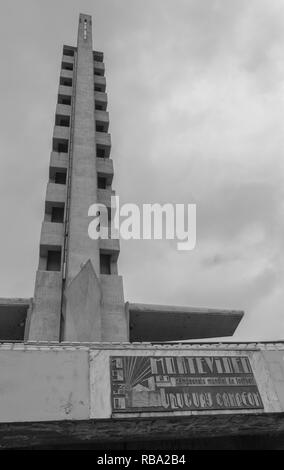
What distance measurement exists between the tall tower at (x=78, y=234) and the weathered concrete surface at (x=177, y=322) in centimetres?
145

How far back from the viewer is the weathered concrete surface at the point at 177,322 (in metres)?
18.6

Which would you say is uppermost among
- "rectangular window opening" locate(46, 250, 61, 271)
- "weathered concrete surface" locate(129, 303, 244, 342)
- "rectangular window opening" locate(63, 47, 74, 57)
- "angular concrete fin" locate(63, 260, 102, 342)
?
"rectangular window opening" locate(63, 47, 74, 57)

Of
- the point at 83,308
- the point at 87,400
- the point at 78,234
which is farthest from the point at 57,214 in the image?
the point at 87,400

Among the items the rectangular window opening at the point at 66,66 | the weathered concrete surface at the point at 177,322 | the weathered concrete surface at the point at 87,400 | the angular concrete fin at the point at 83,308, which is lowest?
the weathered concrete surface at the point at 87,400

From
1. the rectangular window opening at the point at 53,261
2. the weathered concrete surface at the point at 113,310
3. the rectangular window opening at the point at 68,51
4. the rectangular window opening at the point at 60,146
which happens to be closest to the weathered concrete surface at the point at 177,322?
the weathered concrete surface at the point at 113,310

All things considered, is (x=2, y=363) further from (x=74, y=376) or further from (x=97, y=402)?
(x=97, y=402)

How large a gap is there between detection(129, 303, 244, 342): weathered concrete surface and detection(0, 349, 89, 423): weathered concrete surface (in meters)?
8.74

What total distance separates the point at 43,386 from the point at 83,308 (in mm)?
6965

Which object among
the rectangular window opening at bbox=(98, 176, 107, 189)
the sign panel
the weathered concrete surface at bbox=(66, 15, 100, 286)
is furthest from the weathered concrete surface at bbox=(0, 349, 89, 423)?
the rectangular window opening at bbox=(98, 176, 107, 189)

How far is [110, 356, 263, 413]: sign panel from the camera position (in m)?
9.53

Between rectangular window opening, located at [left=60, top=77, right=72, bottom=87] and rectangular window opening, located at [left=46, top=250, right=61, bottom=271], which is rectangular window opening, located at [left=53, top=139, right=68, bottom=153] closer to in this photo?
rectangular window opening, located at [left=60, top=77, right=72, bottom=87]

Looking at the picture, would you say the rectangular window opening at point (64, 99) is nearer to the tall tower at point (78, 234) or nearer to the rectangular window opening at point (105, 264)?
the tall tower at point (78, 234)

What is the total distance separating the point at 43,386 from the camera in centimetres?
923
